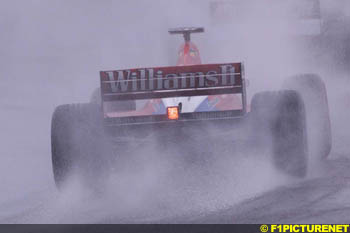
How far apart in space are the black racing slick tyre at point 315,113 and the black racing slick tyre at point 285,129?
3.36ft

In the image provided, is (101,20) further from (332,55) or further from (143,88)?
(143,88)

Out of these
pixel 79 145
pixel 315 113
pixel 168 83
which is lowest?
pixel 79 145

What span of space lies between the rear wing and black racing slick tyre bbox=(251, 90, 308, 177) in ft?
0.89

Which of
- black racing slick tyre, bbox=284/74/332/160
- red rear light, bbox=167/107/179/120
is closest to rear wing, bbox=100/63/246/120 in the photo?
red rear light, bbox=167/107/179/120

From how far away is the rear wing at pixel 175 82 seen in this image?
715 cm

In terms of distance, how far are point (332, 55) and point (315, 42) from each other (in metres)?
1.02

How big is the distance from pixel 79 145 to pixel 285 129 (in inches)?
73.8

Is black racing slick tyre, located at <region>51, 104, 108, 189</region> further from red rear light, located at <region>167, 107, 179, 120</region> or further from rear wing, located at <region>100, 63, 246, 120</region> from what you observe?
red rear light, located at <region>167, 107, 179, 120</region>

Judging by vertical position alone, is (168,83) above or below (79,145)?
above

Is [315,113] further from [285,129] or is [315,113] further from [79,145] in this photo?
[79,145]

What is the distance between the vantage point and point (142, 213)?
20.2 feet

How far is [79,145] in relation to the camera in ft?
22.9

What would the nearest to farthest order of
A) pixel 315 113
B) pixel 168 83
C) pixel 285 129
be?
pixel 285 129 → pixel 168 83 → pixel 315 113

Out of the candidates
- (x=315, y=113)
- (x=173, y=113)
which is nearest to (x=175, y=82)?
(x=173, y=113)
